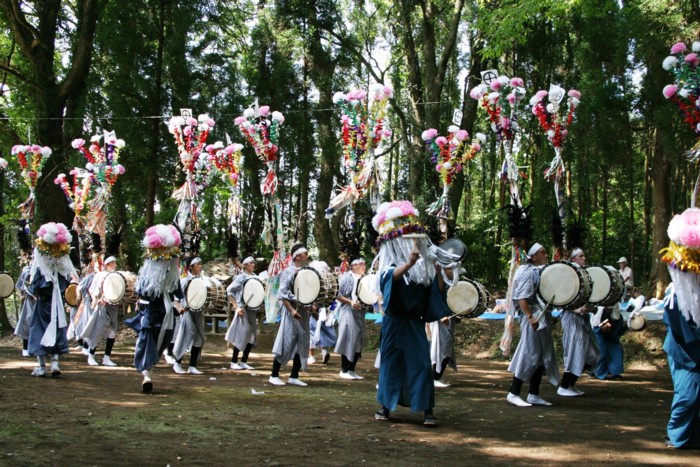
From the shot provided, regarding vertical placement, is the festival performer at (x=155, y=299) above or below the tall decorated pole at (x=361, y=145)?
below

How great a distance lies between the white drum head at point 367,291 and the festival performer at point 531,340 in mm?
3091

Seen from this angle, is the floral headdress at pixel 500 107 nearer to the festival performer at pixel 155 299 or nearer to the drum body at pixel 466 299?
the drum body at pixel 466 299

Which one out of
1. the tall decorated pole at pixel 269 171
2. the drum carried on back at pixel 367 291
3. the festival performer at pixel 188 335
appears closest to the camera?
the drum carried on back at pixel 367 291

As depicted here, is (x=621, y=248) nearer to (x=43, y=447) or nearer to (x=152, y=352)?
(x=152, y=352)

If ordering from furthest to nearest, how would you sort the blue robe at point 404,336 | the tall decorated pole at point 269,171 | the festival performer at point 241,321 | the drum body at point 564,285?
1. the tall decorated pole at point 269,171
2. the festival performer at point 241,321
3. the drum body at point 564,285
4. the blue robe at point 404,336

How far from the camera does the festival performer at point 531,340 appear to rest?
777cm

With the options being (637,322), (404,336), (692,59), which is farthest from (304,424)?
(692,59)

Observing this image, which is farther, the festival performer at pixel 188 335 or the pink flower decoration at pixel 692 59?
the festival performer at pixel 188 335

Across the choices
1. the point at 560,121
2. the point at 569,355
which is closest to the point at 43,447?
the point at 569,355

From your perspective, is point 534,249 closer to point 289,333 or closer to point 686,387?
point 686,387

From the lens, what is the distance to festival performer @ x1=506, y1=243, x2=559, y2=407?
777 centimetres

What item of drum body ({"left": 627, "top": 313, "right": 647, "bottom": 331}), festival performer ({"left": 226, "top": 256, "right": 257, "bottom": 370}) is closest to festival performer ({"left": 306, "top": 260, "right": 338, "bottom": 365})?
festival performer ({"left": 226, "top": 256, "right": 257, "bottom": 370})

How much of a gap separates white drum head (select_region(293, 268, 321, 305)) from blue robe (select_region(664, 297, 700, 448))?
15.9 feet

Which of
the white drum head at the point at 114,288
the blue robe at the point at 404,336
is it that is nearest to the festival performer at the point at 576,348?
the blue robe at the point at 404,336
